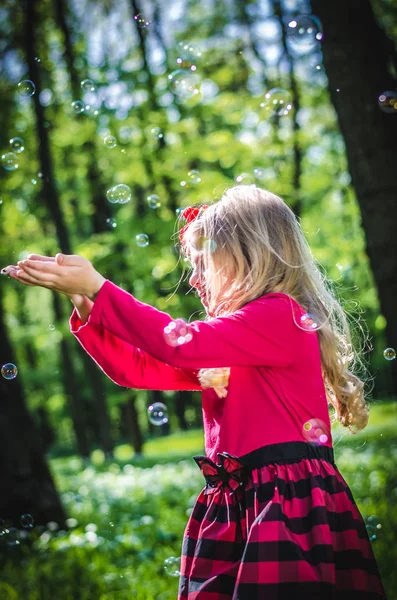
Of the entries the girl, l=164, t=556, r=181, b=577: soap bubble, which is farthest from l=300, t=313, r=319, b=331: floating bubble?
l=164, t=556, r=181, b=577: soap bubble

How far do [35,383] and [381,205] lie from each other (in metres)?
22.3

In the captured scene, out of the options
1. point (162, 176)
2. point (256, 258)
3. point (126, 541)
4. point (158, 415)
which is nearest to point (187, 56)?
point (158, 415)

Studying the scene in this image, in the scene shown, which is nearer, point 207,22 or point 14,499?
point 14,499

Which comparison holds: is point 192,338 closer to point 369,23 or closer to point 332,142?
point 369,23

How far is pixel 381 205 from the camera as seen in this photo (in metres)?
3.93

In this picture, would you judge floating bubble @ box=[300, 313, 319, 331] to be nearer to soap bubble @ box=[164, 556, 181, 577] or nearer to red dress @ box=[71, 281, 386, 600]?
red dress @ box=[71, 281, 386, 600]

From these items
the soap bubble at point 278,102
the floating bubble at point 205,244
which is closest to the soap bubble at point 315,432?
the floating bubble at point 205,244

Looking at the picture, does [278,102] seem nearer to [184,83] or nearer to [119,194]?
[184,83]

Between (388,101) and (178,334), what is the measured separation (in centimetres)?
262

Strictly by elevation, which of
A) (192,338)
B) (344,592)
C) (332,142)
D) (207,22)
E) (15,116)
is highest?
(207,22)

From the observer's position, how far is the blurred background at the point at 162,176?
3967mm

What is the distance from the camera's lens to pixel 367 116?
3932mm

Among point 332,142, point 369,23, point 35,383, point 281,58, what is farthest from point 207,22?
point 35,383

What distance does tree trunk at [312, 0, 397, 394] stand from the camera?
3922 mm
